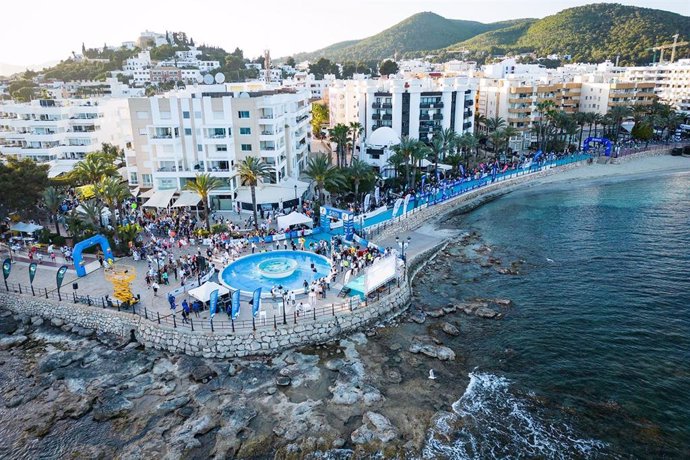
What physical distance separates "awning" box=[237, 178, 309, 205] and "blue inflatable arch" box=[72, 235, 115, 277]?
18.9 meters

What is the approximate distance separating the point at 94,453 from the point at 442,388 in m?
20.3

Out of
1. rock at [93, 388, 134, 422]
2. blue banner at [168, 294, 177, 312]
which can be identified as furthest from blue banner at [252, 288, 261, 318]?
rock at [93, 388, 134, 422]

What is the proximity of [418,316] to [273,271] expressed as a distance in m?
13.2

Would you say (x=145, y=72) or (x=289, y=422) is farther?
(x=145, y=72)

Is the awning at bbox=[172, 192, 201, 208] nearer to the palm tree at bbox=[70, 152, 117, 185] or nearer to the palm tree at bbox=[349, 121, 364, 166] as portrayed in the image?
the palm tree at bbox=[70, 152, 117, 185]

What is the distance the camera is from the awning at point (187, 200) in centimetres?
5666

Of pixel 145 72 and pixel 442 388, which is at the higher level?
pixel 145 72

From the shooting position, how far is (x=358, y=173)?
2336 inches

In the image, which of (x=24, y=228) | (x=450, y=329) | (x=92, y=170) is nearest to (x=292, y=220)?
(x=450, y=329)

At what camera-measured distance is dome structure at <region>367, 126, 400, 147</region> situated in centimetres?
8356

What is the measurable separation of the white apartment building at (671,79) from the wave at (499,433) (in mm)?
133420

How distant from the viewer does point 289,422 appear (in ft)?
89.5

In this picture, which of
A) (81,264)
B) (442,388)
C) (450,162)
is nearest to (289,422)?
(442,388)

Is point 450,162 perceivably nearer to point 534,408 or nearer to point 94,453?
point 534,408
